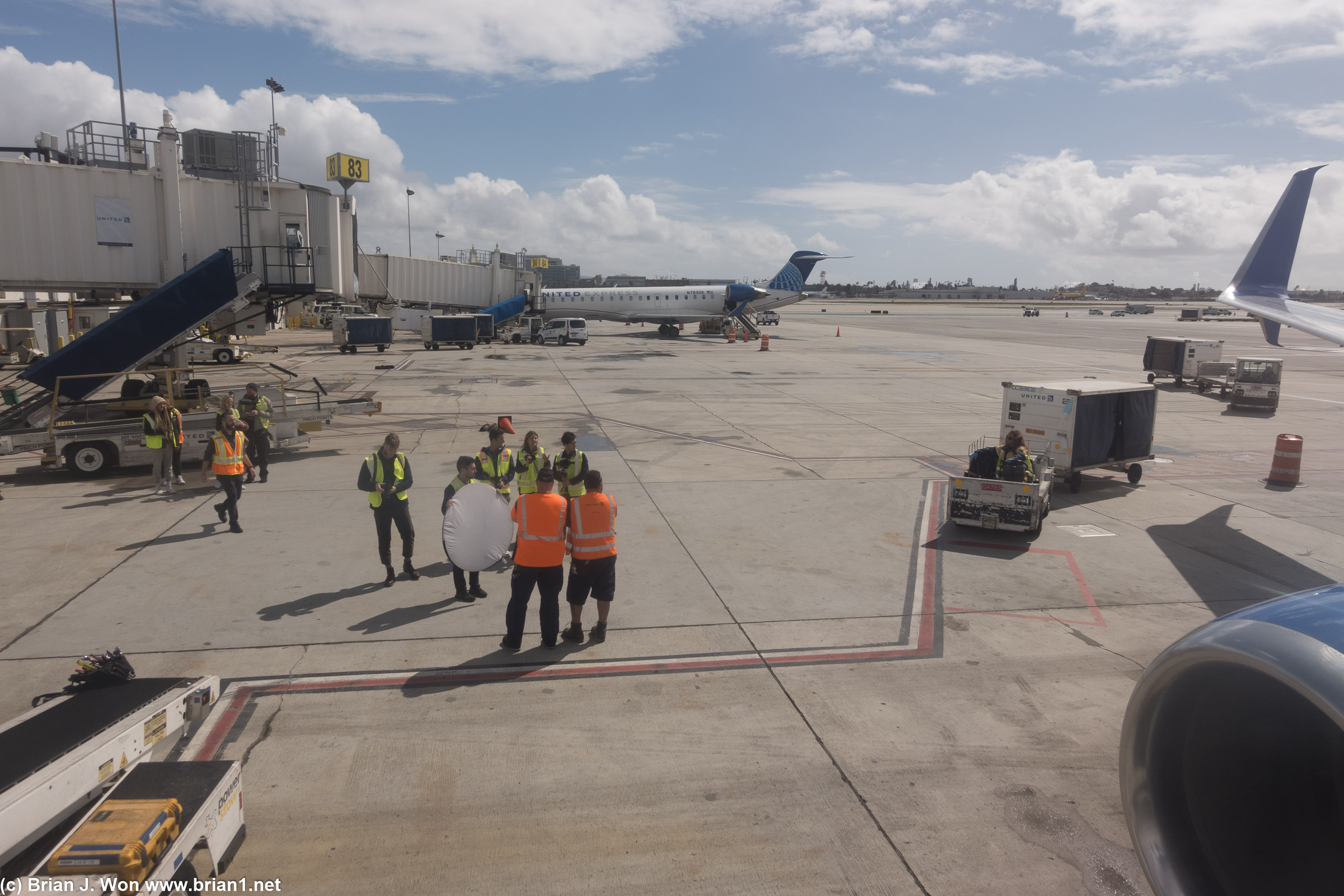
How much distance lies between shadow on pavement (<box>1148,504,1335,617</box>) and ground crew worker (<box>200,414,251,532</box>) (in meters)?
13.9

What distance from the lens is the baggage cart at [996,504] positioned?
12508mm

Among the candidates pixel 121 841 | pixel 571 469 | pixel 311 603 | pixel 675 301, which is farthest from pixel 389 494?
pixel 675 301

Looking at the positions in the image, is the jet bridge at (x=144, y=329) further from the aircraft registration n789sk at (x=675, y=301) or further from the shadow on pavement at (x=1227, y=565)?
the aircraft registration n789sk at (x=675, y=301)

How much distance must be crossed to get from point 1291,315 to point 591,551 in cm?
913

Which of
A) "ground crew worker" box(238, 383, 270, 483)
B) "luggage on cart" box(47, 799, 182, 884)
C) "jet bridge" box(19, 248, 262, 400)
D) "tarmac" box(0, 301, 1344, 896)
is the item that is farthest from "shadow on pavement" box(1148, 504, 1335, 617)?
"jet bridge" box(19, 248, 262, 400)

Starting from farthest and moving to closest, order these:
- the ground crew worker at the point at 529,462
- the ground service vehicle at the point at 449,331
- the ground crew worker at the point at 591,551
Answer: the ground service vehicle at the point at 449,331 < the ground crew worker at the point at 529,462 < the ground crew worker at the point at 591,551

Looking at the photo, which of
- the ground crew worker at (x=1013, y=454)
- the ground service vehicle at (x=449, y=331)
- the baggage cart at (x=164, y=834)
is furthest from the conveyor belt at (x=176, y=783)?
the ground service vehicle at (x=449, y=331)

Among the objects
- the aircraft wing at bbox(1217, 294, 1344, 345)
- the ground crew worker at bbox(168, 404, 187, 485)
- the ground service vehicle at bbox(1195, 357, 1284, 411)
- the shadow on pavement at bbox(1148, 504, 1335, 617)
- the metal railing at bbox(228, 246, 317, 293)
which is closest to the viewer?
the aircraft wing at bbox(1217, 294, 1344, 345)

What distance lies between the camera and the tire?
618 inches

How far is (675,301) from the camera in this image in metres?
57.4

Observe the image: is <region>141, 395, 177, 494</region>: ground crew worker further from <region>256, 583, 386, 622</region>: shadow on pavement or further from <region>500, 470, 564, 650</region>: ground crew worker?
<region>500, 470, 564, 650</region>: ground crew worker

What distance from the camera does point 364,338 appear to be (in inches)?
1783

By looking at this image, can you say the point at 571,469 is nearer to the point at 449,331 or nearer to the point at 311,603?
the point at 311,603

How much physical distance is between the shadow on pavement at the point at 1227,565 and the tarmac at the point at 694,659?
0.07 meters
